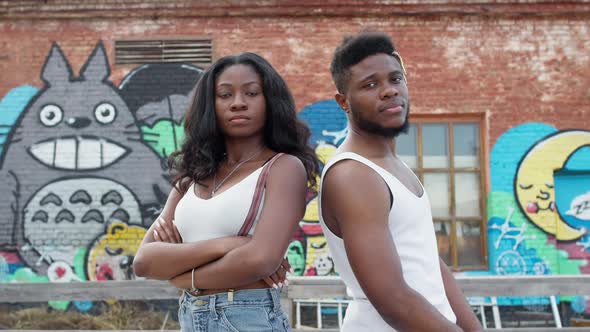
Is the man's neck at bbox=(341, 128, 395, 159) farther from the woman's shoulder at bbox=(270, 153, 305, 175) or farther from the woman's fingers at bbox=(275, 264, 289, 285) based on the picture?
the woman's fingers at bbox=(275, 264, 289, 285)

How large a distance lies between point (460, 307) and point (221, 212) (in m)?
0.88

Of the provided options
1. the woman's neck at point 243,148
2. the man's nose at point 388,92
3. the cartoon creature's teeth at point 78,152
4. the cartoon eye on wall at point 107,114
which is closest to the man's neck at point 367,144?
the man's nose at point 388,92

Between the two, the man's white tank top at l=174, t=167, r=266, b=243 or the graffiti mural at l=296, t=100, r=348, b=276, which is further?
the graffiti mural at l=296, t=100, r=348, b=276

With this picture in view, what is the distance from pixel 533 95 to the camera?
7496mm

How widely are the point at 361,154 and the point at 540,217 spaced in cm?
632

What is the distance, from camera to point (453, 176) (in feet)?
24.6

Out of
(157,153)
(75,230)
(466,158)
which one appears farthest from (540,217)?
(75,230)

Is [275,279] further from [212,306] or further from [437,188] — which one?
[437,188]

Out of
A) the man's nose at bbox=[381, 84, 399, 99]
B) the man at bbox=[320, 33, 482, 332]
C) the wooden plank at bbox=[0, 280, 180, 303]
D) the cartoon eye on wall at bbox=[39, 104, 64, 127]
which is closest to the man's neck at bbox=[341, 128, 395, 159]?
the man at bbox=[320, 33, 482, 332]

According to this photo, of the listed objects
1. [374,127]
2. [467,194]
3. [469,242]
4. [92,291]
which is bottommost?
[469,242]

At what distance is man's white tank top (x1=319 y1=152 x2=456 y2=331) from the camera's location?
1693 millimetres

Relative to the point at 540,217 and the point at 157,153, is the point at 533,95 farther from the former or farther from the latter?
the point at 157,153

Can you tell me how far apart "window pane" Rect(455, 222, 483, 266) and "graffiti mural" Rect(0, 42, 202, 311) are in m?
3.92

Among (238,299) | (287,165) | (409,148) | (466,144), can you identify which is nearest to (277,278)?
(238,299)
